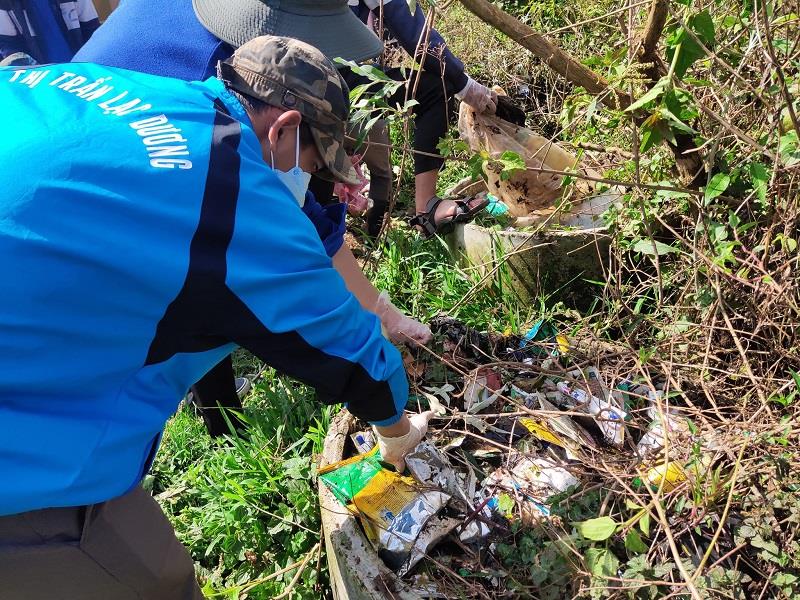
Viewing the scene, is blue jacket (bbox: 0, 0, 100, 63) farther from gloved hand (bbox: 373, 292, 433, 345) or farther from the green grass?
gloved hand (bbox: 373, 292, 433, 345)

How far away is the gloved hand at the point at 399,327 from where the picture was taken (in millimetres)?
2205

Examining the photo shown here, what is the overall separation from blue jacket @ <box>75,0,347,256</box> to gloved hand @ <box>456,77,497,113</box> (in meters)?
1.40

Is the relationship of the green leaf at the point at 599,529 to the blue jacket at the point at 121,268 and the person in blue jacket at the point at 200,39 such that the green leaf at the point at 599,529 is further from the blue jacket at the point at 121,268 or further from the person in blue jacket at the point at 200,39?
the person in blue jacket at the point at 200,39

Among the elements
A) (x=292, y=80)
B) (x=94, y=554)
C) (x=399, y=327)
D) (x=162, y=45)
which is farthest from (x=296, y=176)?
(x=94, y=554)

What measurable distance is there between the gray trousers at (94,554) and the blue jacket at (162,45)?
93 centimetres

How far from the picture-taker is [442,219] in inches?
126

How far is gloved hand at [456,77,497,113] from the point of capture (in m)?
3.05

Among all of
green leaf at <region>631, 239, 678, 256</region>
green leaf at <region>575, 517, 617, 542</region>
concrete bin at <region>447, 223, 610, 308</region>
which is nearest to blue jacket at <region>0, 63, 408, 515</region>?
green leaf at <region>575, 517, 617, 542</region>

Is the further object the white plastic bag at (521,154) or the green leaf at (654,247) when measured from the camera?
the white plastic bag at (521,154)

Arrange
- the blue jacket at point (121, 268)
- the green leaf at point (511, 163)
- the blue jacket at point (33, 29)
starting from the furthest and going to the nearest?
1. the blue jacket at point (33, 29)
2. the green leaf at point (511, 163)
3. the blue jacket at point (121, 268)

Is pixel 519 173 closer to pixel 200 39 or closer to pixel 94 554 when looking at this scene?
pixel 200 39

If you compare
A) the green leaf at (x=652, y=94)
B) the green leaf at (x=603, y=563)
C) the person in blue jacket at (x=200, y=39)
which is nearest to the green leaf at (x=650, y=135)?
the green leaf at (x=652, y=94)

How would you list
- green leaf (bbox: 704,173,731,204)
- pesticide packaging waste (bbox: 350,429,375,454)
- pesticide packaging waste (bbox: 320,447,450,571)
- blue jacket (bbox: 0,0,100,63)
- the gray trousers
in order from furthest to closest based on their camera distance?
1. blue jacket (bbox: 0,0,100,63)
2. pesticide packaging waste (bbox: 350,429,375,454)
3. green leaf (bbox: 704,173,731,204)
4. pesticide packaging waste (bbox: 320,447,450,571)
5. the gray trousers

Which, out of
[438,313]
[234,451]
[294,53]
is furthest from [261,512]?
[294,53]
